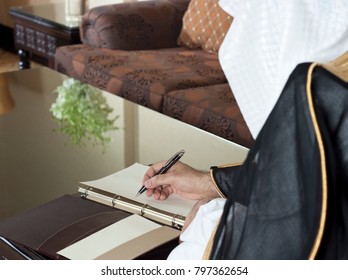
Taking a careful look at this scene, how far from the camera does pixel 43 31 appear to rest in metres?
4.19

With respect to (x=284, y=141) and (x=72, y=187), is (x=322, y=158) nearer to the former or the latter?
(x=284, y=141)

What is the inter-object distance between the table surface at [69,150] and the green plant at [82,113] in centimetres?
3

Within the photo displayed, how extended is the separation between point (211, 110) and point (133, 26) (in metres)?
1.16

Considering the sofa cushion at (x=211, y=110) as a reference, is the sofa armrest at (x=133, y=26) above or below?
above

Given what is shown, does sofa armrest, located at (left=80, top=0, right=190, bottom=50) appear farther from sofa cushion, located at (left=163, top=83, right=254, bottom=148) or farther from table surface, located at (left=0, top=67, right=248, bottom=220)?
table surface, located at (left=0, top=67, right=248, bottom=220)

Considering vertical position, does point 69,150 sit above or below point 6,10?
above

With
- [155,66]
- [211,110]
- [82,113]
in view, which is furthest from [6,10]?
[82,113]

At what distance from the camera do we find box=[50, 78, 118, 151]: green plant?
2.23 metres

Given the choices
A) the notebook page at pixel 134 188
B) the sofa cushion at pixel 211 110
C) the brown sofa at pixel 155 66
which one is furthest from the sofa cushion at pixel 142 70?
the notebook page at pixel 134 188

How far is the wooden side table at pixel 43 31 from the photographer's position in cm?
409

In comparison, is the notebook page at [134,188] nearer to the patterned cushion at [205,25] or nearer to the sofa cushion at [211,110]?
the sofa cushion at [211,110]

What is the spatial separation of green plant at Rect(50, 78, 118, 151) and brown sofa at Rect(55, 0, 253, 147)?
1.48 ft

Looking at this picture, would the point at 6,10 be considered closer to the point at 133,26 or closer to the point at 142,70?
the point at 133,26
